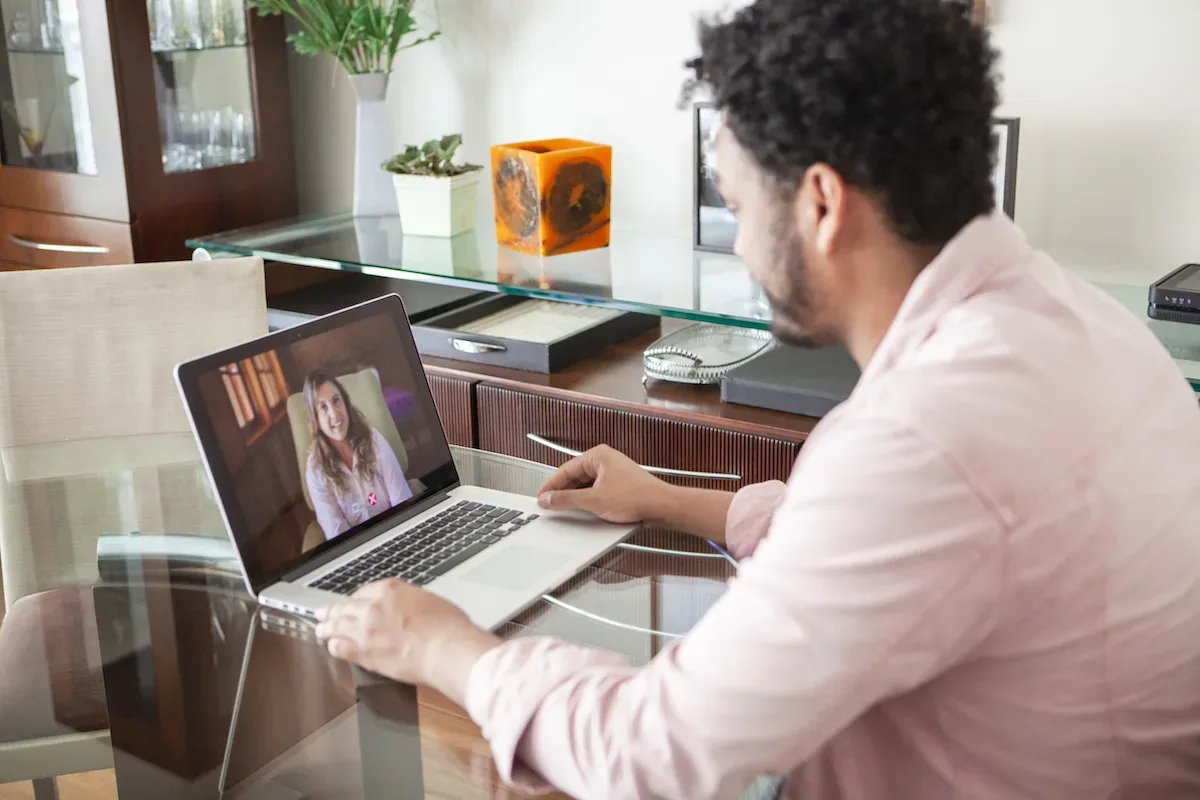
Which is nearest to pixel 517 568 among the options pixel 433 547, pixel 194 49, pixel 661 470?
pixel 433 547

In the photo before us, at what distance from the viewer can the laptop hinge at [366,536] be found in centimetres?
130

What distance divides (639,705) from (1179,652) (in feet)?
1.30

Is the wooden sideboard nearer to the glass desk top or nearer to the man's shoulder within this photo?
the glass desk top

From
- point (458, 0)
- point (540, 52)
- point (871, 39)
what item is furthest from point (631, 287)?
point (871, 39)

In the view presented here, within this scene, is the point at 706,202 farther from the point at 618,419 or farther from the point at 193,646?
the point at 193,646

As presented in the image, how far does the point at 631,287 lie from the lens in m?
2.07

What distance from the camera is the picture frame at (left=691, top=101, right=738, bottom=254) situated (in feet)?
7.29

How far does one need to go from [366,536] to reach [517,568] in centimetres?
18

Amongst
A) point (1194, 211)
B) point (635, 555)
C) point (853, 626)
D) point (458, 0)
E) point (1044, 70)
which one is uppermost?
point (458, 0)

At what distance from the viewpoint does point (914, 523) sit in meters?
0.81

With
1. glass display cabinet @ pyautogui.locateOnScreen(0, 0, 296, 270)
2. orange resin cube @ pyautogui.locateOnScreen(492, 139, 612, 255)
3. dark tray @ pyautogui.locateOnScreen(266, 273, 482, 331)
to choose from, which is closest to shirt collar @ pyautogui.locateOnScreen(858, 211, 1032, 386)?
orange resin cube @ pyautogui.locateOnScreen(492, 139, 612, 255)

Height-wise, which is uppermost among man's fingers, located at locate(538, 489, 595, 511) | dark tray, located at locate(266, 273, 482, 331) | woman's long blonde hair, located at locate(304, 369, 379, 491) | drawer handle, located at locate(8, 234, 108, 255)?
drawer handle, located at locate(8, 234, 108, 255)

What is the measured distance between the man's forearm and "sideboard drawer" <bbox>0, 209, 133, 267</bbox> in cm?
161

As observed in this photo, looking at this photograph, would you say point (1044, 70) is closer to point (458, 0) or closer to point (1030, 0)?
point (1030, 0)
